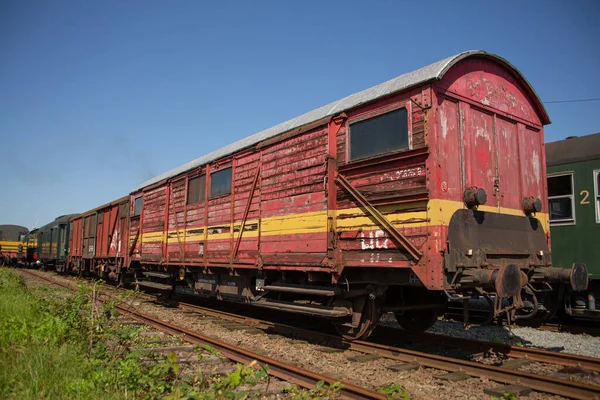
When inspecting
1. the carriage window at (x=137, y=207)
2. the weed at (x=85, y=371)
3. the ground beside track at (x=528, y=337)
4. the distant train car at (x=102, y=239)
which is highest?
the carriage window at (x=137, y=207)

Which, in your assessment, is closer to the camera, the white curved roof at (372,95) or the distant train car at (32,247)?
the white curved roof at (372,95)

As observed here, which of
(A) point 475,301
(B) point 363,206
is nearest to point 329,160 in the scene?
(B) point 363,206

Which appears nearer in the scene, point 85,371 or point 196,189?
point 85,371

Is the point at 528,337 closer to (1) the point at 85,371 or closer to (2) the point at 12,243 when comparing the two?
(1) the point at 85,371

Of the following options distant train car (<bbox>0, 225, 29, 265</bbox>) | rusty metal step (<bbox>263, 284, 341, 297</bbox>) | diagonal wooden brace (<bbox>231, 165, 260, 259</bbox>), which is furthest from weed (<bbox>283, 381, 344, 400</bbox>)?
distant train car (<bbox>0, 225, 29, 265</bbox>)

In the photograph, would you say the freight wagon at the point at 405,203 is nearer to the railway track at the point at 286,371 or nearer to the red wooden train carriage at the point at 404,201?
the red wooden train carriage at the point at 404,201

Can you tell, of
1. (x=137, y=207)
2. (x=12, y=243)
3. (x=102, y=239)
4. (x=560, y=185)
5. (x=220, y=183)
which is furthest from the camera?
(x=12, y=243)

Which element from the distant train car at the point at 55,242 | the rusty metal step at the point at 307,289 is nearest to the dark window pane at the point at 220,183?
the rusty metal step at the point at 307,289

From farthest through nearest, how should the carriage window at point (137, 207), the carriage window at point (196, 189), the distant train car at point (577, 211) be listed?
the carriage window at point (137, 207)
the carriage window at point (196, 189)
the distant train car at point (577, 211)

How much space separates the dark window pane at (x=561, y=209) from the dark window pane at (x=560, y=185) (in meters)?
0.14

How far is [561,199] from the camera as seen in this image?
30.9 feet

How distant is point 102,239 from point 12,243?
75.2 feet

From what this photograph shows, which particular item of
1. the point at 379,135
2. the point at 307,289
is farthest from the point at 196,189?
the point at 379,135

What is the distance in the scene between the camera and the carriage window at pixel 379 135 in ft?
19.3
